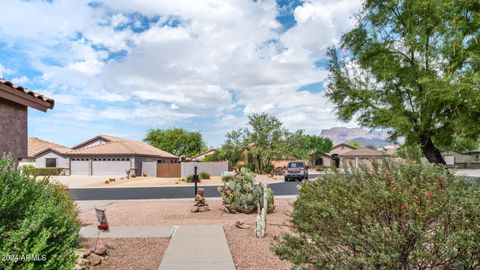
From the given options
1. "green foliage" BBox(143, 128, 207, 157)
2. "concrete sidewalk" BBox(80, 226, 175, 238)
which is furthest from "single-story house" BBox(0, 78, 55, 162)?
"green foliage" BBox(143, 128, 207, 157)

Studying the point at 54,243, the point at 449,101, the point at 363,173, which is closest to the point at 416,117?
the point at 449,101

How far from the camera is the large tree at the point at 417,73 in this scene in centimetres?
1547

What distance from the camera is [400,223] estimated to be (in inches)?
170

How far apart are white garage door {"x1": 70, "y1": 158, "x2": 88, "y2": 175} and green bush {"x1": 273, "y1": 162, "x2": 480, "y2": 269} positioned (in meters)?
47.1

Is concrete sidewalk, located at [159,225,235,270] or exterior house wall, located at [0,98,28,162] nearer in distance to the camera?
concrete sidewalk, located at [159,225,235,270]

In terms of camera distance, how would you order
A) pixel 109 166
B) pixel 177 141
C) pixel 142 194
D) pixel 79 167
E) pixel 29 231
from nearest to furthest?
pixel 29 231, pixel 142 194, pixel 109 166, pixel 79 167, pixel 177 141

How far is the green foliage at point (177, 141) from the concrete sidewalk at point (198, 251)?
233ft

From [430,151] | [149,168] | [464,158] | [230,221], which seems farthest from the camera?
[464,158]

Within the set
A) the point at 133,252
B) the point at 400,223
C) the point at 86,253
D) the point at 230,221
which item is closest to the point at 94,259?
the point at 86,253

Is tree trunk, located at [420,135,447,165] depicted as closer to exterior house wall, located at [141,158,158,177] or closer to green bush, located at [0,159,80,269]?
green bush, located at [0,159,80,269]

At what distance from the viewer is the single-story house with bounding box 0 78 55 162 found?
26.4 ft

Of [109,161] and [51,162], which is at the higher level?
[51,162]

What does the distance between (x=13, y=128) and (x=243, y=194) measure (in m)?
8.05

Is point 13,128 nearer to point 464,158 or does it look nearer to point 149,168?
point 149,168
